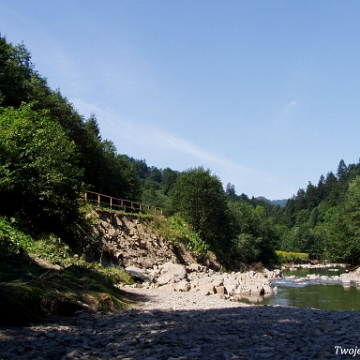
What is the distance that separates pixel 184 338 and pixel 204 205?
124 feet

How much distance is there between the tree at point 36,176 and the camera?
17.3 m

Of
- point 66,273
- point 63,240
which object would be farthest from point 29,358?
point 63,240

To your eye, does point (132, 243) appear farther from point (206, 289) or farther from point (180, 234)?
point (206, 289)

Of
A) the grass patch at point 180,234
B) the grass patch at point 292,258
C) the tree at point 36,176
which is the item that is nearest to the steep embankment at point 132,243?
the grass patch at point 180,234

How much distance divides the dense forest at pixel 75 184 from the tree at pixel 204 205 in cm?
11

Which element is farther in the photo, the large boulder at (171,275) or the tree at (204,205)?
the tree at (204,205)

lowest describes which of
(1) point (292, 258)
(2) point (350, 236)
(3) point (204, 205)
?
(1) point (292, 258)

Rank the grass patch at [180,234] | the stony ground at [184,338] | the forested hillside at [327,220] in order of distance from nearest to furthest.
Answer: the stony ground at [184,338] → the grass patch at [180,234] → the forested hillside at [327,220]

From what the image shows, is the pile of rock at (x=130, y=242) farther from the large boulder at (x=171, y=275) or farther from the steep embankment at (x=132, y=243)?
the large boulder at (x=171, y=275)

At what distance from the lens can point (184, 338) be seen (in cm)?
678

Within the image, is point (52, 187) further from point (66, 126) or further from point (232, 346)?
point (66, 126)

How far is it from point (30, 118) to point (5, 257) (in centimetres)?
1223

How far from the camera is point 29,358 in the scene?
5602 mm

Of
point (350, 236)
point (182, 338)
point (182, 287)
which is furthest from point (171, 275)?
point (350, 236)
